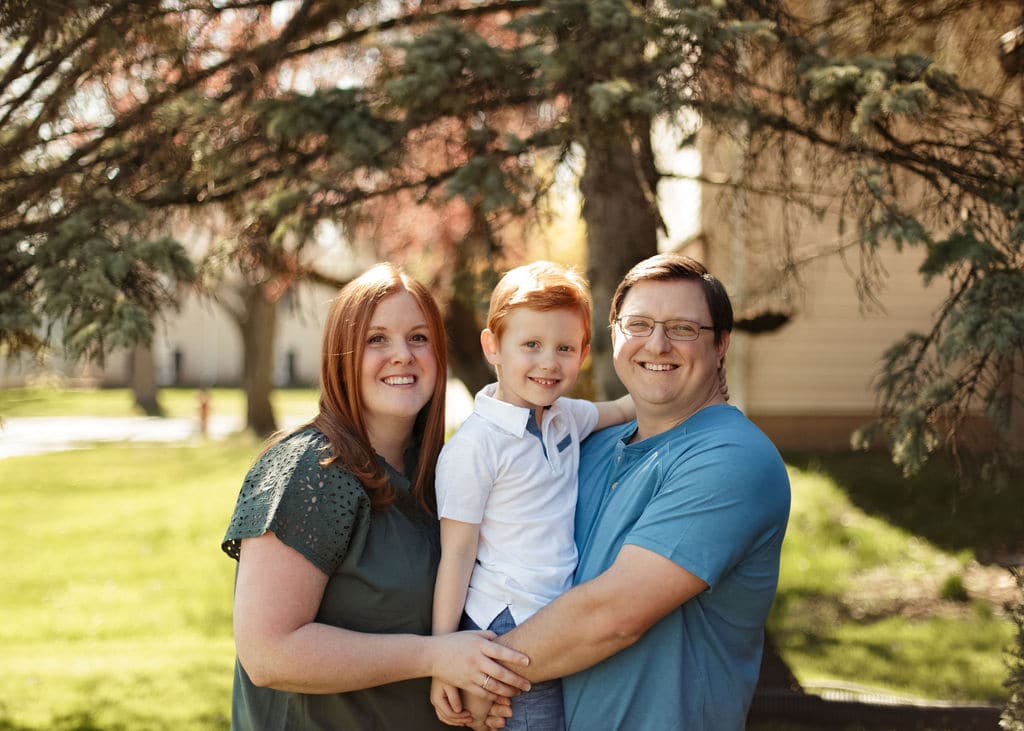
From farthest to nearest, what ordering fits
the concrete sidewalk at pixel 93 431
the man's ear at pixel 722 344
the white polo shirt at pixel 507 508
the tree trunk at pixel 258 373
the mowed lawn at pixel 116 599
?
the concrete sidewalk at pixel 93 431 → the tree trunk at pixel 258 373 → the mowed lawn at pixel 116 599 → the man's ear at pixel 722 344 → the white polo shirt at pixel 507 508

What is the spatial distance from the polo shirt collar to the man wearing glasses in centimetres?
30

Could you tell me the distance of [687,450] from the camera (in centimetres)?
242

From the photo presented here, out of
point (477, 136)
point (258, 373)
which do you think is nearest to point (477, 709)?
point (477, 136)

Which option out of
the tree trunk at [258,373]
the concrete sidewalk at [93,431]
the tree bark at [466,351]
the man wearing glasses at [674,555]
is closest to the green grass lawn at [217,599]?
the man wearing glasses at [674,555]

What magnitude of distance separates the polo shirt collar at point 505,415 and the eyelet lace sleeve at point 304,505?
0.43m

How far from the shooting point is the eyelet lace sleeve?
7.49ft

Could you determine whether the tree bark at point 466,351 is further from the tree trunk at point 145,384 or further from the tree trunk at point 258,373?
the tree trunk at point 145,384

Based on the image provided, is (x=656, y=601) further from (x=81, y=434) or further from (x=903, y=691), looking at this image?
(x=81, y=434)

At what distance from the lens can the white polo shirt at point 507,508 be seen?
2.53 m

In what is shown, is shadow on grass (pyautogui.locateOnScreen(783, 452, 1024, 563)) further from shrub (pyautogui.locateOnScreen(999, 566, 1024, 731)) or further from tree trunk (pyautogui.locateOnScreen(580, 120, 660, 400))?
shrub (pyautogui.locateOnScreen(999, 566, 1024, 731))

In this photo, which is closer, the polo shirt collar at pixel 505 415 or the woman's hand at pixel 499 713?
the woman's hand at pixel 499 713

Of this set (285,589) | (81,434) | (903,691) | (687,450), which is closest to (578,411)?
(687,450)

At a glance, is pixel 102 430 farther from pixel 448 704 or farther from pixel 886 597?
pixel 448 704

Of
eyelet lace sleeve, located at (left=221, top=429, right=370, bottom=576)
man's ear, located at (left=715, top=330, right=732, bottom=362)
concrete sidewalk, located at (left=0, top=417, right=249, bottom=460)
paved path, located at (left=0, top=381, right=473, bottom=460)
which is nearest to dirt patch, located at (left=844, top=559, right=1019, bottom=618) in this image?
man's ear, located at (left=715, top=330, right=732, bottom=362)
